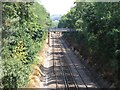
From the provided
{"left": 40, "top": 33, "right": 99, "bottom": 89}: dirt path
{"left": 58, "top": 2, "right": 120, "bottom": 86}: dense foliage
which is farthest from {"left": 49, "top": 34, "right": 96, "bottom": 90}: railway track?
{"left": 58, "top": 2, "right": 120, "bottom": 86}: dense foliage

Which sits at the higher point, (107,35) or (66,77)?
Answer: (107,35)

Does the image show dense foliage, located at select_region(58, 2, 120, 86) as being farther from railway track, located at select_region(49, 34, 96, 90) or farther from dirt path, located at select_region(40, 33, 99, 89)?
railway track, located at select_region(49, 34, 96, 90)

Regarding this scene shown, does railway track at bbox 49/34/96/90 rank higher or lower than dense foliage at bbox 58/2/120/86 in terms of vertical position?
lower

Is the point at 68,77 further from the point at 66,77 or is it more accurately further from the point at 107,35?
the point at 107,35

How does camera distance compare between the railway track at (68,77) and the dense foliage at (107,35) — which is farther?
the railway track at (68,77)

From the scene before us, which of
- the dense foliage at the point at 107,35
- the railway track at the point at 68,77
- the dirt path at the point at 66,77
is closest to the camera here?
the dense foliage at the point at 107,35

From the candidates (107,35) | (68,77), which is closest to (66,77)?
(68,77)

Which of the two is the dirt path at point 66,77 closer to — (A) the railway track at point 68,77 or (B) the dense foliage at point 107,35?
(A) the railway track at point 68,77

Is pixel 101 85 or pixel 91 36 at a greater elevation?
pixel 91 36

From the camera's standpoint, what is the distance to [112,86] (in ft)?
85.9

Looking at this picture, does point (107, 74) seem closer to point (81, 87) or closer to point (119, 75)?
point (81, 87)

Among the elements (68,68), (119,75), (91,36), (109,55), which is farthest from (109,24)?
(68,68)

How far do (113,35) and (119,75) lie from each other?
2618 mm

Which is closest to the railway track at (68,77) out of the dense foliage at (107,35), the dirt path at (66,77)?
the dirt path at (66,77)
